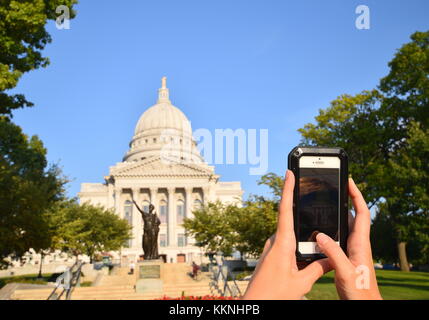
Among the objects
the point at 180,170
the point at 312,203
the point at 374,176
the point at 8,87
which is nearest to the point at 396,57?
the point at 374,176

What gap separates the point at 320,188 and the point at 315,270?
478 mm

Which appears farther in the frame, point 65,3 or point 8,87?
point 65,3

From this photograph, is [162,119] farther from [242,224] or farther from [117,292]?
[117,292]

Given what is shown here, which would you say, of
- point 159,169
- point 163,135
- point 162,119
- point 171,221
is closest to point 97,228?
point 171,221

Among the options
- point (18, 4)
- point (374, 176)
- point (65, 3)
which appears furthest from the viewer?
point (374, 176)

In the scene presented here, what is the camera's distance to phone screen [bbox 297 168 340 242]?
7.61 ft

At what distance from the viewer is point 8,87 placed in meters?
14.0

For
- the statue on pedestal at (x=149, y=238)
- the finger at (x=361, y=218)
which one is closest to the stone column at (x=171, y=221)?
the statue on pedestal at (x=149, y=238)

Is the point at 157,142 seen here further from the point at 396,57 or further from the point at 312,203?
the point at 312,203

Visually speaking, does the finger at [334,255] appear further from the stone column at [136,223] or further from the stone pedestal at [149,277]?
the stone column at [136,223]

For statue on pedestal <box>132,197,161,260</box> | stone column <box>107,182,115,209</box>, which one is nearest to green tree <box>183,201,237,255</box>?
statue on pedestal <box>132,197,161,260</box>

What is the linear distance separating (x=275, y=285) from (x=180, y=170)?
88.6 metres

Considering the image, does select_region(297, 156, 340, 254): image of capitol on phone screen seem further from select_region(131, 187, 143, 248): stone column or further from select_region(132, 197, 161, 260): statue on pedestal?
select_region(131, 187, 143, 248): stone column

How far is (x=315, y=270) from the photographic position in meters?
2.06
